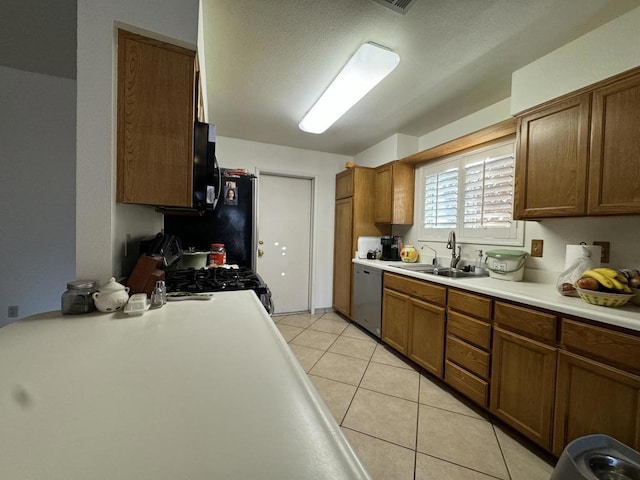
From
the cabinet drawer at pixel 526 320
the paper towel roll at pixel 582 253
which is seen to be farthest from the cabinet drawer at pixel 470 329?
the paper towel roll at pixel 582 253

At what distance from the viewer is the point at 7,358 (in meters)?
0.65

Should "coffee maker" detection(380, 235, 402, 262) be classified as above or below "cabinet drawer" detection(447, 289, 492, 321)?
above

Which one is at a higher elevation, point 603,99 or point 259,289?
point 603,99

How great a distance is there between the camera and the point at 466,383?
1.79 meters

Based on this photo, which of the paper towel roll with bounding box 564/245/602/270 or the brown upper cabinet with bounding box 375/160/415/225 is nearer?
the paper towel roll with bounding box 564/245/602/270

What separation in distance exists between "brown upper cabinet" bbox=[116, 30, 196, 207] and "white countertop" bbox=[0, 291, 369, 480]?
2.17ft

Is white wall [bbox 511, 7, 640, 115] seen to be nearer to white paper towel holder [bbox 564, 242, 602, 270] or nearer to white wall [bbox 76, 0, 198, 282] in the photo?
white paper towel holder [bbox 564, 242, 602, 270]

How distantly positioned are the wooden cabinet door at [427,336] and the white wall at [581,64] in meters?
1.63

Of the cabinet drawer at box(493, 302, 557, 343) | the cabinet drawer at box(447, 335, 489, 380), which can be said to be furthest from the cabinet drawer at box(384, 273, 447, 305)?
the cabinet drawer at box(493, 302, 557, 343)

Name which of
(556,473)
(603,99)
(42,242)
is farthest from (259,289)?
(42,242)

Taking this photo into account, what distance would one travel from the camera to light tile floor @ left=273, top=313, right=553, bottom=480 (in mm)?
1339

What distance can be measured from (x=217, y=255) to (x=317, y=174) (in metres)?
2.04

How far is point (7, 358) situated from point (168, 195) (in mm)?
783

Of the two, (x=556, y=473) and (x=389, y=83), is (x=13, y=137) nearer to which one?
(x=389, y=83)
